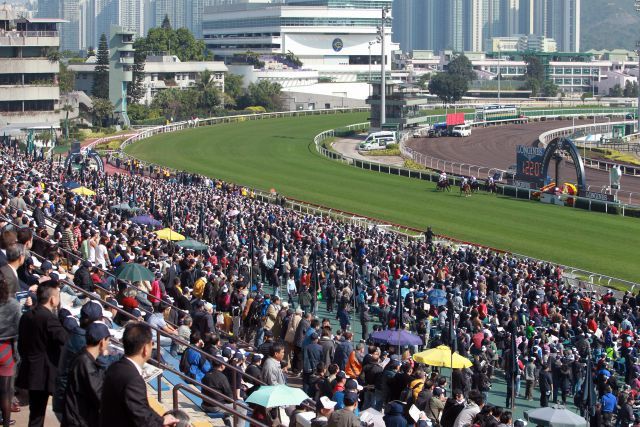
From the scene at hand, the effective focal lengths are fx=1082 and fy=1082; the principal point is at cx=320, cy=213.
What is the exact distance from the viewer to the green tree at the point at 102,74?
104000 mm

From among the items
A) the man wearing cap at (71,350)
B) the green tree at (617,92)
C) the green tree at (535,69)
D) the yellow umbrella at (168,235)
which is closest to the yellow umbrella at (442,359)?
the man wearing cap at (71,350)

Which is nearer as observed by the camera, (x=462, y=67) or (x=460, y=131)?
(x=460, y=131)

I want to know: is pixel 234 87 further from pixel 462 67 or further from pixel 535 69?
pixel 535 69

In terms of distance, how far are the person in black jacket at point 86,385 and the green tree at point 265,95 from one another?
4290 inches

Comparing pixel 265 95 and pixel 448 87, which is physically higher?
pixel 448 87

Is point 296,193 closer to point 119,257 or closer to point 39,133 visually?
point 39,133

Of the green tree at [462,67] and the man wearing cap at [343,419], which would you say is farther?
the green tree at [462,67]

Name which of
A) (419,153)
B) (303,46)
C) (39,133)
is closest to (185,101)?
(39,133)

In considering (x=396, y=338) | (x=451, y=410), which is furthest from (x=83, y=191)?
(x=451, y=410)

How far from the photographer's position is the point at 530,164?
171 feet

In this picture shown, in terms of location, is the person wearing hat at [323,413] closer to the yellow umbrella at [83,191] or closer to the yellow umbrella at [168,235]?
the yellow umbrella at [168,235]

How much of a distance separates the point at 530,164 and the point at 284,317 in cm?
3576

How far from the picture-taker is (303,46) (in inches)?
6260

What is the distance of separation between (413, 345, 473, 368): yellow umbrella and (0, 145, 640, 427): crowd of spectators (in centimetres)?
19
